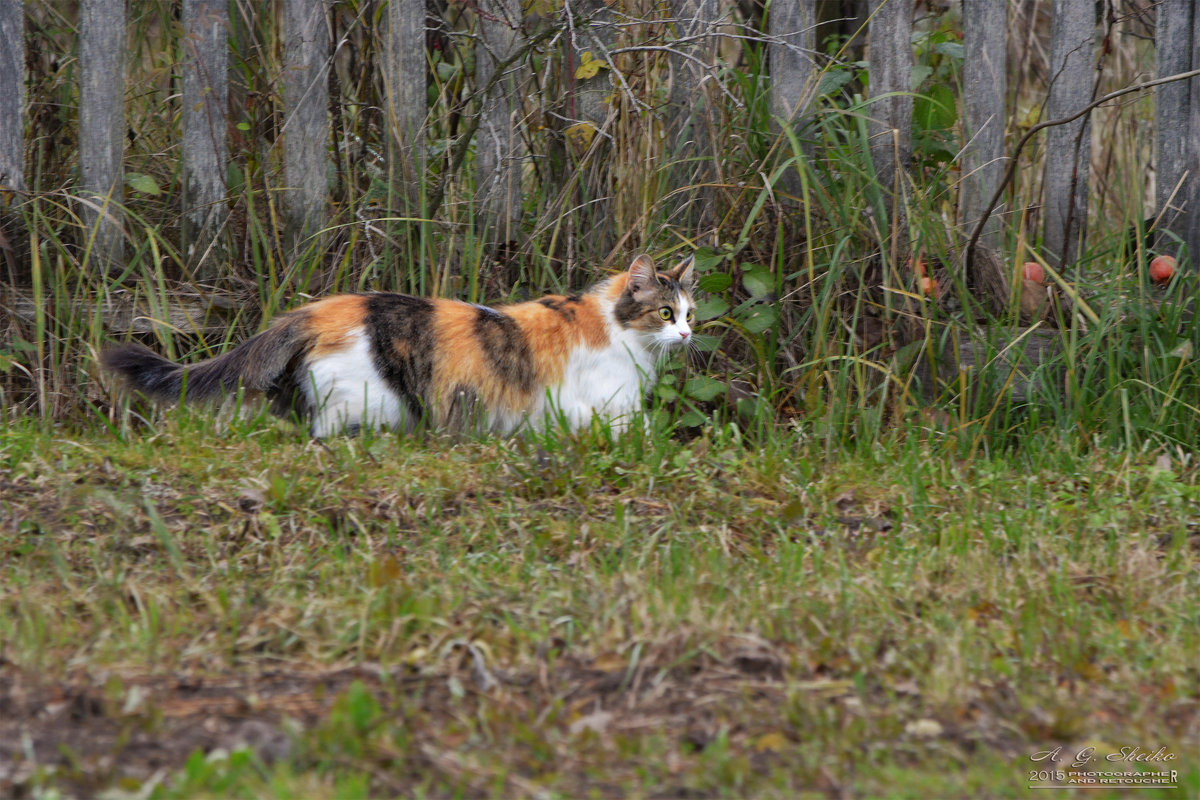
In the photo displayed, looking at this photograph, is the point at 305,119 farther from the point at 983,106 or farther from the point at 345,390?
the point at 983,106

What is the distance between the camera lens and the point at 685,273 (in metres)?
4.27

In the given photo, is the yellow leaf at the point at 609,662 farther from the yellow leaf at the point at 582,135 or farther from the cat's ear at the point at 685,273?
the yellow leaf at the point at 582,135

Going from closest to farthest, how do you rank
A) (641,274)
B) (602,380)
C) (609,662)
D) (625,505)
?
(609,662) < (625,505) < (641,274) < (602,380)

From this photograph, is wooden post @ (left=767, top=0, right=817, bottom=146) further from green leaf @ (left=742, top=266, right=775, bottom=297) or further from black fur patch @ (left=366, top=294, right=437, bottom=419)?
black fur patch @ (left=366, top=294, right=437, bottom=419)

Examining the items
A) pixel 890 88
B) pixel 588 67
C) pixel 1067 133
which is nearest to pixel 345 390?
pixel 588 67

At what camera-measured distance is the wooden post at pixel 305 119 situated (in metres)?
4.52

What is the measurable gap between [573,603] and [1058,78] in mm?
3097

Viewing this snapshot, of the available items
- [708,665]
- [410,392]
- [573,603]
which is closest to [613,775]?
[708,665]

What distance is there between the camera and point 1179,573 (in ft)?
9.72

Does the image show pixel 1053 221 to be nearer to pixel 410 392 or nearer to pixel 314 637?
pixel 410 392

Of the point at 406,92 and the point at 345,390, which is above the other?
the point at 406,92

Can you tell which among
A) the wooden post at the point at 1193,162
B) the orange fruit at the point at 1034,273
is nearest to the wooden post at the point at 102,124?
the orange fruit at the point at 1034,273

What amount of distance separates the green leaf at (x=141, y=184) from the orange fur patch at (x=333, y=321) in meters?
1.01

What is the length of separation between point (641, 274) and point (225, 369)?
151 centimetres
